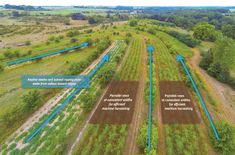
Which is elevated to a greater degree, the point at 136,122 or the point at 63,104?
the point at 63,104

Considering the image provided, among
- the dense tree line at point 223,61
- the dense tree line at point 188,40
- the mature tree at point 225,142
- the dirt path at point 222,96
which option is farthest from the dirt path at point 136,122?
the dense tree line at point 188,40

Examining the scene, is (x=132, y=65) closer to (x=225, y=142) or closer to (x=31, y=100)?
(x=31, y=100)

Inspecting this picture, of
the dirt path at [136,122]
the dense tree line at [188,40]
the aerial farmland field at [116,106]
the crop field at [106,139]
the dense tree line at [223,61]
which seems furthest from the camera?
the dense tree line at [188,40]

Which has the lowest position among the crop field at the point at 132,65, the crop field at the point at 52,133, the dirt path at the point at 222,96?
the dirt path at the point at 222,96

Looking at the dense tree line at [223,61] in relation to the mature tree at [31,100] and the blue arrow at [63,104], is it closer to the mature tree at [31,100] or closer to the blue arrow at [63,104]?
the blue arrow at [63,104]

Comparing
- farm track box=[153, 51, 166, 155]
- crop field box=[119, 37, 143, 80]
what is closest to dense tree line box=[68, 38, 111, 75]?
crop field box=[119, 37, 143, 80]

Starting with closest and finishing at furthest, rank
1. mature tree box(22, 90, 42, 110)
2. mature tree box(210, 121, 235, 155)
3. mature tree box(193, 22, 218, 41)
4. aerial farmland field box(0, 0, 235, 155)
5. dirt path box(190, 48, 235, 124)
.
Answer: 1. mature tree box(210, 121, 235, 155)
2. aerial farmland field box(0, 0, 235, 155)
3. mature tree box(22, 90, 42, 110)
4. dirt path box(190, 48, 235, 124)
5. mature tree box(193, 22, 218, 41)

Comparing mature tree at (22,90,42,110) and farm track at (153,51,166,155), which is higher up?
mature tree at (22,90,42,110)

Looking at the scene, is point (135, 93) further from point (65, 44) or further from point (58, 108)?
point (65, 44)

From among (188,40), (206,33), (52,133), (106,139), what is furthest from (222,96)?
(206,33)

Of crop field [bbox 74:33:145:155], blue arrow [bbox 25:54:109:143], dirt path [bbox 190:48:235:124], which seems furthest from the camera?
dirt path [bbox 190:48:235:124]

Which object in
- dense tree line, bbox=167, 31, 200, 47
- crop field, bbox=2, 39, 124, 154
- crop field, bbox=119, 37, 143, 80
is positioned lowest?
crop field, bbox=2, 39, 124, 154

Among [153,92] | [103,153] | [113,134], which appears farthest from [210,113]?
[103,153]

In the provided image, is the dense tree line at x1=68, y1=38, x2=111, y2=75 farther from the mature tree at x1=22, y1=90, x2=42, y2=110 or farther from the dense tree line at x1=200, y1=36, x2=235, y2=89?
the dense tree line at x1=200, y1=36, x2=235, y2=89
